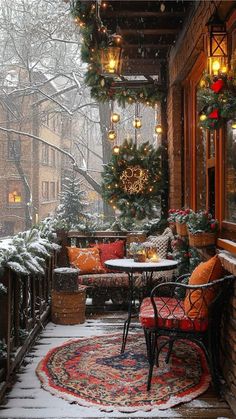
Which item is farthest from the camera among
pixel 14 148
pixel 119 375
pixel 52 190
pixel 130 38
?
pixel 52 190

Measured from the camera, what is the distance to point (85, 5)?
6566mm

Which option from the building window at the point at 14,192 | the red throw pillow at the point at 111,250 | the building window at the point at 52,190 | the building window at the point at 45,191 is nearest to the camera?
the red throw pillow at the point at 111,250

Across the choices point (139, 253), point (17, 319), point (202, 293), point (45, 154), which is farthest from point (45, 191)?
point (202, 293)

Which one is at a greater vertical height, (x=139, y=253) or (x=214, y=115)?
(x=214, y=115)

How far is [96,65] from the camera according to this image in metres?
7.59

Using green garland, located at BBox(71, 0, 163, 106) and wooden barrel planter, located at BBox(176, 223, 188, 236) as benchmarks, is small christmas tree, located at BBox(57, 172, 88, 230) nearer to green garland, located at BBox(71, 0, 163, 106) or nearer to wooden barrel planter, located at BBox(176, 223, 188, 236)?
green garland, located at BBox(71, 0, 163, 106)

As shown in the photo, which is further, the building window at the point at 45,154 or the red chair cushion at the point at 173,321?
the building window at the point at 45,154

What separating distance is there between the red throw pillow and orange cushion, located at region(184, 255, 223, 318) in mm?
3484

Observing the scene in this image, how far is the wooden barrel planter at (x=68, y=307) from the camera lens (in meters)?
6.24

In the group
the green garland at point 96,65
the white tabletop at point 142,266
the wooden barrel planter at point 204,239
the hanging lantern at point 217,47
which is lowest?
the white tabletop at point 142,266

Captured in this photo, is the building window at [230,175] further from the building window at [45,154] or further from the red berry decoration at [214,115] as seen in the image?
the building window at [45,154]

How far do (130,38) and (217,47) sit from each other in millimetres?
4027

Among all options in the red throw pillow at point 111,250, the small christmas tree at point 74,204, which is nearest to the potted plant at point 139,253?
the red throw pillow at point 111,250

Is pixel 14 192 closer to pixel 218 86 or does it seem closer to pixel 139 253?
pixel 139 253
